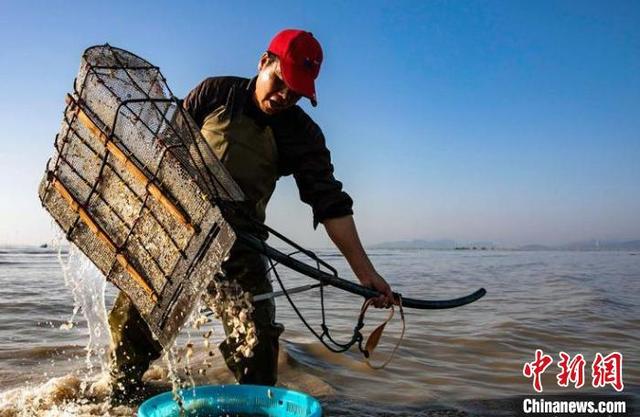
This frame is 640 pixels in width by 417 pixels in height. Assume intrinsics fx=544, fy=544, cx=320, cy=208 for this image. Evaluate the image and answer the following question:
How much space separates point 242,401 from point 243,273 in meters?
0.85

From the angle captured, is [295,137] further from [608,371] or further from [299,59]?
[608,371]

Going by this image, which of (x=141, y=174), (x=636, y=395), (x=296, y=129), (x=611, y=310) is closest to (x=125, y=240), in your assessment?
(x=141, y=174)

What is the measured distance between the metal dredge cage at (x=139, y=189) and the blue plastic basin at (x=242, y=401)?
0.57m

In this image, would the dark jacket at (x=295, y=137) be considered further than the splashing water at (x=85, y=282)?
Yes

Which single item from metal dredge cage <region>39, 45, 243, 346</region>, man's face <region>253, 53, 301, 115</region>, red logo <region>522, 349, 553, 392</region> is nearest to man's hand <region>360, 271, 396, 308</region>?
metal dredge cage <region>39, 45, 243, 346</region>

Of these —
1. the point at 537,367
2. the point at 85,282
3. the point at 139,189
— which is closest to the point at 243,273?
the point at 85,282

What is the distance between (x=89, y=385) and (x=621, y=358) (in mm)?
5384

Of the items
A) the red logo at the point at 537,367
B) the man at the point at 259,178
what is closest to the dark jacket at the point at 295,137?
the man at the point at 259,178

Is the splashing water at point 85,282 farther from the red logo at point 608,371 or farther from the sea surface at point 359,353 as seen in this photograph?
the red logo at point 608,371

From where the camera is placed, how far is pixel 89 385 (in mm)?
4367

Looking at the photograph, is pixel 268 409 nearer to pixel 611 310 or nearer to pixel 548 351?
pixel 548 351

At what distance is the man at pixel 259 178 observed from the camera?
3.37 metres

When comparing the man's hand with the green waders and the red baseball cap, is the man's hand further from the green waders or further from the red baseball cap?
the red baseball cap

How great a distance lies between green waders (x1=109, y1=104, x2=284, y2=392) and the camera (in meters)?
3.38
